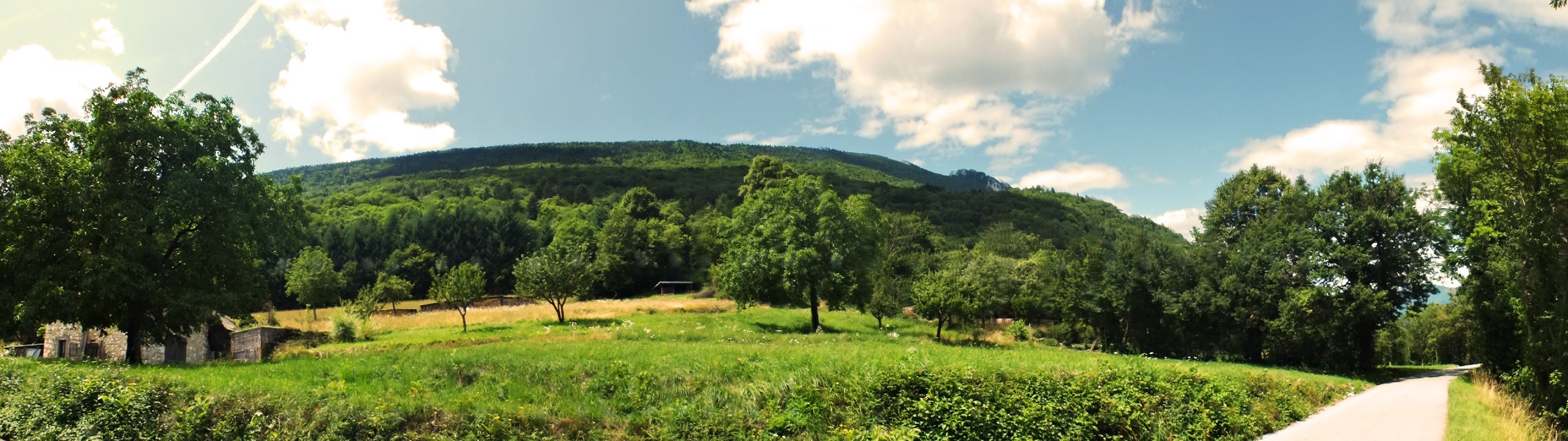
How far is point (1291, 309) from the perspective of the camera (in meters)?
32.5

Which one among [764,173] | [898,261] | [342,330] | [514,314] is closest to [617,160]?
[764,173]

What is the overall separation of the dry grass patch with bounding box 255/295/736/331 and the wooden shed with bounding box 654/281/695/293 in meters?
25.2

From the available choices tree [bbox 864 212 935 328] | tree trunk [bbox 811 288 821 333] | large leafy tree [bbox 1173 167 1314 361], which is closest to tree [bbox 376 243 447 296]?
tree [bbox 864 212 935 328]

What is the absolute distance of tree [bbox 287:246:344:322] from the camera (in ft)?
171

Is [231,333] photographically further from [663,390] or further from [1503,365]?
[1503,365]

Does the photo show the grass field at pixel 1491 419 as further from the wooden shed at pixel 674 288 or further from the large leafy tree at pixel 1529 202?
the wooden shed at pixel 674 288

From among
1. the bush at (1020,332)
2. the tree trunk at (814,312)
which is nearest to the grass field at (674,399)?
the tree trunk at (814,312)

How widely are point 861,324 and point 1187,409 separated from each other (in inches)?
1050

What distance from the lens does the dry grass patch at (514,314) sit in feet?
126

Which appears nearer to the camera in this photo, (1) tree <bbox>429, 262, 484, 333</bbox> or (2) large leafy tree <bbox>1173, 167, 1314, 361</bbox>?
(2) large leafy tree <bbox>1173, 167, 1314, 361</bbox>

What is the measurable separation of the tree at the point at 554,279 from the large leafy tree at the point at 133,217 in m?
15.0

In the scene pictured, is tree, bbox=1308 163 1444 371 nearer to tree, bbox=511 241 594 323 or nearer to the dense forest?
the dense forest

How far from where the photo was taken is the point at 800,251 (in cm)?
3728

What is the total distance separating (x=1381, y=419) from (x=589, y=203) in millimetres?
118121
